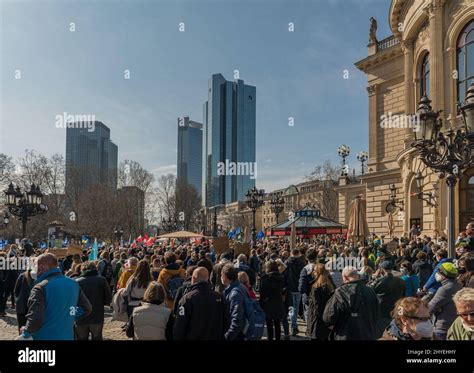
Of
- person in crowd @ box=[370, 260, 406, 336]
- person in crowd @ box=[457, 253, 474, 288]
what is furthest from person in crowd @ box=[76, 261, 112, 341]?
person in crowd @ box=[457, 253, 474, 288]

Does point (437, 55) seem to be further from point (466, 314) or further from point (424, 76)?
point (466, 314)

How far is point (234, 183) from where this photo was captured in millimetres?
148125

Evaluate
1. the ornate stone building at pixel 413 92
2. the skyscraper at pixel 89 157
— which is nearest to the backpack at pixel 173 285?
the ornate stone building at pixel 413 92

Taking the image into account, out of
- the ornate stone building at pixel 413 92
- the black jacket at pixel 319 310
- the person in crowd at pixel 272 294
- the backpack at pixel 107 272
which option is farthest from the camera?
the ornate stone building at pixel 413 92

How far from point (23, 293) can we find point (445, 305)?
24.3ft

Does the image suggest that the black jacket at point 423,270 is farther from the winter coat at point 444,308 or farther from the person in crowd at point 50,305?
the person in crowd at point 50,305

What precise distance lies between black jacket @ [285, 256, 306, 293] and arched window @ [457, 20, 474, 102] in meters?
16.5

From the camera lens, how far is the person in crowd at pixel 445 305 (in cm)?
501

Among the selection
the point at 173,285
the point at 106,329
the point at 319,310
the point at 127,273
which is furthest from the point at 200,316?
the point at 106,329

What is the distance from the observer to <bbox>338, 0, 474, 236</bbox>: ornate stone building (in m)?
20.4

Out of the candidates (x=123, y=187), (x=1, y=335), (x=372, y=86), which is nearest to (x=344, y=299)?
(x=1, y=335)

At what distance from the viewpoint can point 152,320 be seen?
4.56 metres

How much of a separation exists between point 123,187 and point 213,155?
35.8 meters

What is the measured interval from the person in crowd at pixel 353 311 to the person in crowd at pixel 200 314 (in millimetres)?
1503
